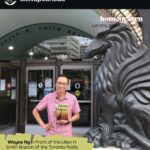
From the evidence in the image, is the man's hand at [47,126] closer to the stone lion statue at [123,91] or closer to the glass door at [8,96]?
the stone lion statue at [123,91]

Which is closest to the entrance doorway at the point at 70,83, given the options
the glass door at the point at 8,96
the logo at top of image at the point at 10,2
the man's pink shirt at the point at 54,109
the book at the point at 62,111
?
the glass door at the point at 8,96

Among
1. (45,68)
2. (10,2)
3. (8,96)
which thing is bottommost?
(8,96)

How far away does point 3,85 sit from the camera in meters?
11.6

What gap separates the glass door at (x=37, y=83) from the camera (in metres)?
11.8

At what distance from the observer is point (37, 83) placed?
1190 cm

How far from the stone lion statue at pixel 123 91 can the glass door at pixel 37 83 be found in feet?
12.7

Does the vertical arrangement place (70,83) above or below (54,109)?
above

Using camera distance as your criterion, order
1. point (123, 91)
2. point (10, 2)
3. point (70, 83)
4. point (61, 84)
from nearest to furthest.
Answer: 1. point (61, 84)
2. point (123, 91)
3. point (10, 2)
4. point (70, 83)

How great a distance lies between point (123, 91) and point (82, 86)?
162 inches

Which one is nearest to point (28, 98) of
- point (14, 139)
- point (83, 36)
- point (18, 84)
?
point (18, 84)

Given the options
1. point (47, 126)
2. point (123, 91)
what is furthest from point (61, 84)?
point (123, 91)

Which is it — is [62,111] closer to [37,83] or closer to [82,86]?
[82,86]

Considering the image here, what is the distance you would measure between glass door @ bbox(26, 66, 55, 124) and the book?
7103mm

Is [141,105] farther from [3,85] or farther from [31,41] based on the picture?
[31,41]
